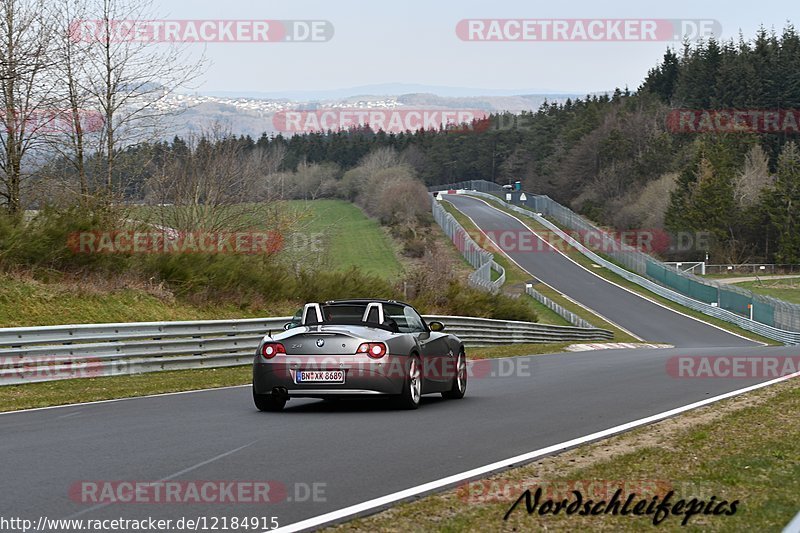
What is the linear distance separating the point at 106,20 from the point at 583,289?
4802cm

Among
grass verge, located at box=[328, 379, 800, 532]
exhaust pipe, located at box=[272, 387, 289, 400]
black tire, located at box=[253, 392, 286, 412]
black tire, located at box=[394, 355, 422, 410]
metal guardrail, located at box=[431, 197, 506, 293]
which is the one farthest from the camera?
metal guardrail, located at box=[431, 197, 506, 293]

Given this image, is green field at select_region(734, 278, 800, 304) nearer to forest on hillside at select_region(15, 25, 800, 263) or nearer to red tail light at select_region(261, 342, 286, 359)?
forest on hillside at select_region(15, 25, 800, 263)

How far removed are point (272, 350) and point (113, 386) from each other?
17.9 ft

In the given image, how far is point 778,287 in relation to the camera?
3455 inches

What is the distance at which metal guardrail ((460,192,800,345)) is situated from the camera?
55.7 metres

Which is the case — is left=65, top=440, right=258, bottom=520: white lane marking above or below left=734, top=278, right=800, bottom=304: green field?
above

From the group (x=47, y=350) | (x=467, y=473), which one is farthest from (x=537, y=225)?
(x=467, y=473)

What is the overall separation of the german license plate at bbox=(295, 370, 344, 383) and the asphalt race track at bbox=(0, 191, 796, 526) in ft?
1.35

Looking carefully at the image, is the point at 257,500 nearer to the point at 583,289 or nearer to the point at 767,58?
the point at 583,289

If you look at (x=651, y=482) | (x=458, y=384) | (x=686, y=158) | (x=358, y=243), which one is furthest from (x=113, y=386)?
(x=686, y=158)

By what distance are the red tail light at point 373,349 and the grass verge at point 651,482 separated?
319 centimetres

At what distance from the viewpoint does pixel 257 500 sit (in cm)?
687

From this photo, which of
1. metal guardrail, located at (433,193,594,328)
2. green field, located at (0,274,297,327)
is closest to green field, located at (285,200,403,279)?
metal guardrail, located at (433,193,594,328)

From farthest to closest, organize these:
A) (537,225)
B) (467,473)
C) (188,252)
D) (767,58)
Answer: (767,58), (537,225), (188,252), (467,473)
